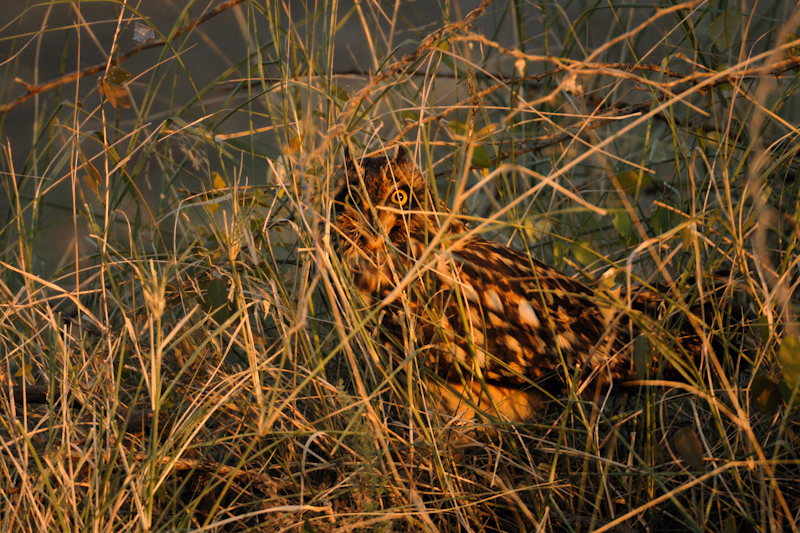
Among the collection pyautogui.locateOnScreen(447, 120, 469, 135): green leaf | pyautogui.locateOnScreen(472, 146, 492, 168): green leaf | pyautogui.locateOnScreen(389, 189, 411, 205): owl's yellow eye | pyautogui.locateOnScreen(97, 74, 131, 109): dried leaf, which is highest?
pyautogui.locateOnScreen(97, 74, 131, 109): dried leaf

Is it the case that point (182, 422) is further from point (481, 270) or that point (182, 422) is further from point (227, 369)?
point (481, 270)

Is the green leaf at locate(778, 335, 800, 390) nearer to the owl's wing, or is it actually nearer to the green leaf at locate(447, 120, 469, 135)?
the owl's wing

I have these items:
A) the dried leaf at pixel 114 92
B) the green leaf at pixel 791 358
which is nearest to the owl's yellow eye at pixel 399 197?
the dried leaf at pixel 114 92

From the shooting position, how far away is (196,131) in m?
1.41

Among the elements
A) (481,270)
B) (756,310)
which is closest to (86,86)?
(481,270)

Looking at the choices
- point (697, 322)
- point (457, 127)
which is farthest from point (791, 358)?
point (457, 127)

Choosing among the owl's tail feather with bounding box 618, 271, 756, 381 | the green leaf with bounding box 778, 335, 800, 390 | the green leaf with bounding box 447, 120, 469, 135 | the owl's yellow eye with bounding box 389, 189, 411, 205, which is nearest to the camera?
the green leaf with bounding box 778, 335, 800, 390

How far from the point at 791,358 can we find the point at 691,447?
0.69 feet

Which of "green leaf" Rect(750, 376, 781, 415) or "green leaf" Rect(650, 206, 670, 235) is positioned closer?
"green leaf" Rect(750, 376, 781, 415)

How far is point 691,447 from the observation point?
97 centimetres

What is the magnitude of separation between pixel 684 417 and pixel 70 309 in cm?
192

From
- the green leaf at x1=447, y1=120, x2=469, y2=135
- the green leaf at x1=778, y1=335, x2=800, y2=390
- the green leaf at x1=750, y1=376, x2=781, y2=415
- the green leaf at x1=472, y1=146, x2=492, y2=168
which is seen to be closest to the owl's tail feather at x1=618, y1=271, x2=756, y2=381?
the green leaf at x1=750, y1=376, x2=781, y2=415

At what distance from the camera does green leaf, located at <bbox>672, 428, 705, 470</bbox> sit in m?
0.97

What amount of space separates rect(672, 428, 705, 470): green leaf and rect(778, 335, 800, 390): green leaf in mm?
173
